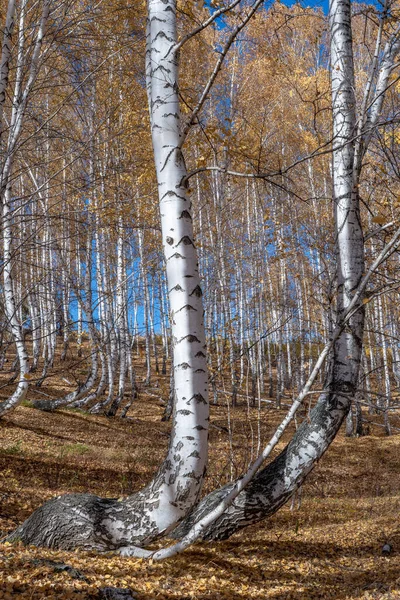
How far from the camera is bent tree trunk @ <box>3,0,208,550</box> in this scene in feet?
8.71

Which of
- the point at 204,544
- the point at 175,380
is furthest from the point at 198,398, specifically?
the point at 204,544

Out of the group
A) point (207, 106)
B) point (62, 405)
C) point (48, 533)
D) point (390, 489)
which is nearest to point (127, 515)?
point (48, 533)

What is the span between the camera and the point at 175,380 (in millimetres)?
2689

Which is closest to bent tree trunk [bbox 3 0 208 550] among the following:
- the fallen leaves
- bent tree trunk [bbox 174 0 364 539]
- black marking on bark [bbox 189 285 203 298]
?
black marking on bark [bbox 189 285 203 298]

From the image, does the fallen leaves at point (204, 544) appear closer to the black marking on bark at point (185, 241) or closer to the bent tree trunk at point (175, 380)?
the bent tree trunk at point (175, 380)

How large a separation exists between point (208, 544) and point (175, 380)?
1793 millimetres

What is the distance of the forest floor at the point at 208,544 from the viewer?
106 inches

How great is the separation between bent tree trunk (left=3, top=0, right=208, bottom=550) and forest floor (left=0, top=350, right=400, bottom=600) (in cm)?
19

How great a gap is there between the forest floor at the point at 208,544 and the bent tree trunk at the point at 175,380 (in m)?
0.19

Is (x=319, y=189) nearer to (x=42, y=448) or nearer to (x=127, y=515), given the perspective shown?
(x=42, y=448)

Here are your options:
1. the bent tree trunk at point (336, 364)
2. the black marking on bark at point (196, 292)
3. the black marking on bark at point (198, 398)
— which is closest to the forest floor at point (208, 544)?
the bent tree trunk at point (336, 364)

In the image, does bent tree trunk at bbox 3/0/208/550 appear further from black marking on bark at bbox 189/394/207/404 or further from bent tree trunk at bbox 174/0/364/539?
bent tree trunk at bbox 174/0/364/539

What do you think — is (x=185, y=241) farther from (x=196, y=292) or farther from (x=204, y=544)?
(x=204, y=544)

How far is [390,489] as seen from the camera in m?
7.59
